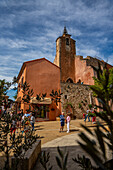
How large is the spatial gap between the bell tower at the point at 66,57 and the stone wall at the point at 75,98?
678cm

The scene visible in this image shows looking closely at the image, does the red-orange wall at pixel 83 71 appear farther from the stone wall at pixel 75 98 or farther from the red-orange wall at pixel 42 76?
the red-orange wall at pixel 42 76

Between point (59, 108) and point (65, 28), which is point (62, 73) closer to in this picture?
point (59, 108)

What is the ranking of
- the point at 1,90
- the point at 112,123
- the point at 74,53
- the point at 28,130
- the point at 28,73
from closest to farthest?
the point at 112,123 < the point at 1,90 < the point at 28,130 < the point at 28,73 < the point at 74,53

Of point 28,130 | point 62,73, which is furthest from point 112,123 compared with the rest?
point 62,73

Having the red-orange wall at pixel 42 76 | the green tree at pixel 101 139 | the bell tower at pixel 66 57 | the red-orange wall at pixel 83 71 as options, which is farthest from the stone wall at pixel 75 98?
the green tree at pixel 101 139

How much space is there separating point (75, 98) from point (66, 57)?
34.9ft

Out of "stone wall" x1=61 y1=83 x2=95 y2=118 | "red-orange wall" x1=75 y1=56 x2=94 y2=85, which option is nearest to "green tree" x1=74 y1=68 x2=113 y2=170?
"stone wall" x1=61 y1=83 x2=95 y2=118

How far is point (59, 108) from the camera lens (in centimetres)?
1653

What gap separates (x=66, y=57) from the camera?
2520 centimetres

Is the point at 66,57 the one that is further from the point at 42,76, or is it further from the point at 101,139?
the point at 101,139

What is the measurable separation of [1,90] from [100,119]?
2145 mm

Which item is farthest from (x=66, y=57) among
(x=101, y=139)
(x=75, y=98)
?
(x=101, y=139)

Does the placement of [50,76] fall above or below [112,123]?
above

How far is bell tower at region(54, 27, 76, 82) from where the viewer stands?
24.7m
